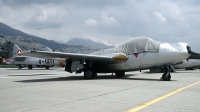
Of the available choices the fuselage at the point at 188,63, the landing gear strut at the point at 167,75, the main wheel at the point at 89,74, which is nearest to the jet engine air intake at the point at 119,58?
the main wheel at the point at 89,74

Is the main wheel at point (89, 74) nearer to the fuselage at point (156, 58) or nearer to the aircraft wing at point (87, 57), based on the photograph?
the aircraft wing at point (87, 57)

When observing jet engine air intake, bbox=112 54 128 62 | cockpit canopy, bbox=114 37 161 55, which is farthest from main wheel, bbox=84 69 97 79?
cockpit canopy, bbox=114 37 161 55

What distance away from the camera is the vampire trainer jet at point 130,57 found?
13414 millimetres

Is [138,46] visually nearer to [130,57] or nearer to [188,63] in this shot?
[130,57]

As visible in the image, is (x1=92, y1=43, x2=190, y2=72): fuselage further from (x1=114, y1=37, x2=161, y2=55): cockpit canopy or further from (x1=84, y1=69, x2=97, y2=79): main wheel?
(x1=84, y1=69, x2=97, y2=79): main wheel

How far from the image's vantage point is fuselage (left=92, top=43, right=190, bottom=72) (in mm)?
13188

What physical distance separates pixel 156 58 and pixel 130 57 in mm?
1726

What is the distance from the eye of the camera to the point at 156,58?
13.7 m

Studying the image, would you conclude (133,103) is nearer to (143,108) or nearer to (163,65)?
(143,108)

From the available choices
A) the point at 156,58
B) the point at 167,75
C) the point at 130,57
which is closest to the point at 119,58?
the point at 130,57

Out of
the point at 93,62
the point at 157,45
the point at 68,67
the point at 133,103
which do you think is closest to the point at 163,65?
the point at 157,45

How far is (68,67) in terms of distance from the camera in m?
15.5

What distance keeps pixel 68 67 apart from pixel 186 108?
10955 millimetres

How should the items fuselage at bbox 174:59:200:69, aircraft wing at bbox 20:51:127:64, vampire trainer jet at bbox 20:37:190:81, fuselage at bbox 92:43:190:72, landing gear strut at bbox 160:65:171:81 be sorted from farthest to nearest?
fuselage at bbox 174:59:200:69 < aircraft wing at bbox 20:51:127:64 < landing gear strut at bbox 160:65:171:81 < vampire trainer jet at bbox 20:37:190:81 < fuselage at bbox 92:43:190:72
